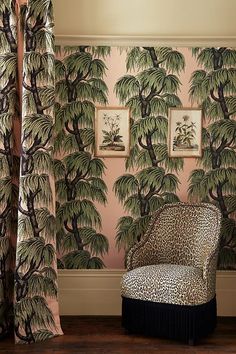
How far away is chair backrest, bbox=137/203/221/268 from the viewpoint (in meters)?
4.96

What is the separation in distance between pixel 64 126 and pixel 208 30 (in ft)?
4.52

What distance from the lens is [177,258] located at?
5027 mm

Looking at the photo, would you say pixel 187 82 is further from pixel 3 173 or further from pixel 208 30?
pixel 3 173

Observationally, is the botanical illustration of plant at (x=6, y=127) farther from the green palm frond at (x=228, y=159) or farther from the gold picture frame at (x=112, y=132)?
the green palm frond at (x=228, y=159)

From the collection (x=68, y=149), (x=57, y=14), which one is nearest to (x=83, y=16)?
(x=57, y=14)

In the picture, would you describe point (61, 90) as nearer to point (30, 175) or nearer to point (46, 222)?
point (30, 175)

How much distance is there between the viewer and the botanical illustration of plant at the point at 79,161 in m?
5.25

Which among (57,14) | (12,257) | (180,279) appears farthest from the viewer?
(57,14)

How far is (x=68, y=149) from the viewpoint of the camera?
17.4ft

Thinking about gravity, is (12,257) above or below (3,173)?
below

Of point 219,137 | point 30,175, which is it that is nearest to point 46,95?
point 30,175

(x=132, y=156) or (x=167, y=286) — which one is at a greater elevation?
(x=132, y=156)

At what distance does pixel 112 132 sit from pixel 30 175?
960 millimetres

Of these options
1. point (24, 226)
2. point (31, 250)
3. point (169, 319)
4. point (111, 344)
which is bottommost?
point (111, 344)
